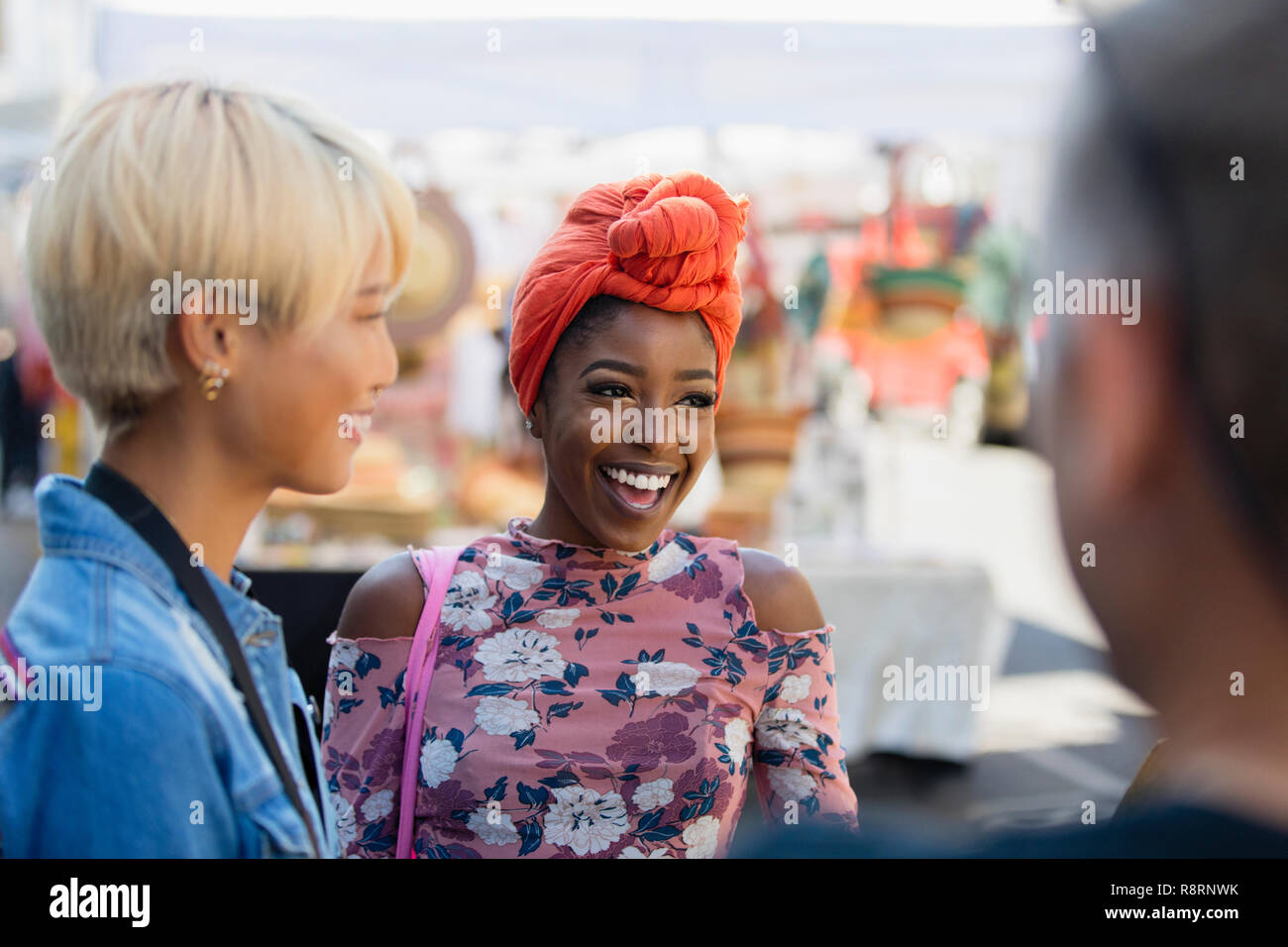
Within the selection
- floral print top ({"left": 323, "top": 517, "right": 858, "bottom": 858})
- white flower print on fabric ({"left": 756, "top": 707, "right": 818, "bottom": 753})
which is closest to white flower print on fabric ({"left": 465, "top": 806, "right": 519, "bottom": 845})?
floral print top ({"left": 323, "top": 517, "right": 858, "bottom": 858})

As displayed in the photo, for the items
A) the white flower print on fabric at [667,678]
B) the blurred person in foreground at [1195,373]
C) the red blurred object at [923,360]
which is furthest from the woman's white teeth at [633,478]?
the red blurred object at [923,360]

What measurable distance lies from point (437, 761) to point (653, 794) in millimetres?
243

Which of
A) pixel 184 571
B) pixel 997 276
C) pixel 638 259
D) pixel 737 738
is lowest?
pixel 737 738

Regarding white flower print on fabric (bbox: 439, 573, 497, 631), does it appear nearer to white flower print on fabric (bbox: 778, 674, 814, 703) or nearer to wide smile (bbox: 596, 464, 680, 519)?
wide smile (bbox: 596, 464, 680, 519)

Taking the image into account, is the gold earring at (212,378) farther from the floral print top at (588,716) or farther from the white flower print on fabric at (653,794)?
the white flower print on fabric at (653,794)

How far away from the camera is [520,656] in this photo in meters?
1.16

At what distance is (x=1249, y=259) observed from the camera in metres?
0.59

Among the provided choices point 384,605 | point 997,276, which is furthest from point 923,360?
point 384,605

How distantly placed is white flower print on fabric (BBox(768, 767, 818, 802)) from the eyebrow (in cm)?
48

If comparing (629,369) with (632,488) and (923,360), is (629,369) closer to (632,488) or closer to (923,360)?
(632,488)
